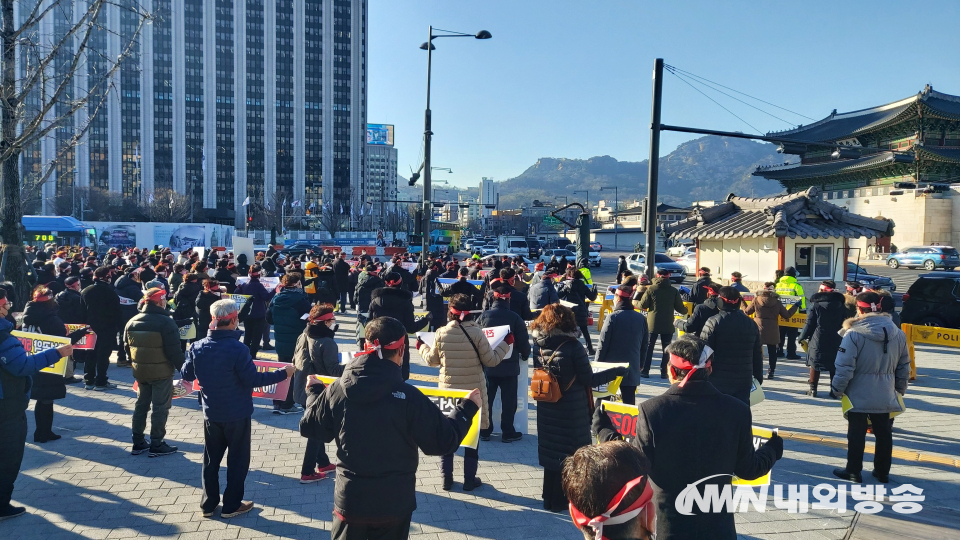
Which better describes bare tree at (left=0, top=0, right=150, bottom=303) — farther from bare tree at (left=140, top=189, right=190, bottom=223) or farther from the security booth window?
bare tree at (left=140, top=189, right=190, bottom=223)

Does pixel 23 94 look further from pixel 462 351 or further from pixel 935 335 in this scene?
pixel 935 335

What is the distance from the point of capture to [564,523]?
5062 millimetres

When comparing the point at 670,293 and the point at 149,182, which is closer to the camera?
the point at 670,293

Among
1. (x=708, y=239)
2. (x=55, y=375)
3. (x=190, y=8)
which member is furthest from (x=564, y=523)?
(x=190, y=8)

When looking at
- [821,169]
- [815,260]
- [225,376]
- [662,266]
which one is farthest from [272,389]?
[821,169]

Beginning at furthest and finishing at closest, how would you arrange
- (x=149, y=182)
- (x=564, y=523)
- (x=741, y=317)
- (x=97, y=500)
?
(x=149, y=182) < (x=741, y=317) < (x=97, y=500) < (x=564, y=523)

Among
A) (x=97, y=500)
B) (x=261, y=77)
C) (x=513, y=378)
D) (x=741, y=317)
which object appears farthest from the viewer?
(x=261, y=77)

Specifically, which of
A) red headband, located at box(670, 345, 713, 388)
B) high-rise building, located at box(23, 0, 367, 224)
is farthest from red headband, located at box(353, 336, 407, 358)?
high-rise building, located at box(23, 0, 367, 224)

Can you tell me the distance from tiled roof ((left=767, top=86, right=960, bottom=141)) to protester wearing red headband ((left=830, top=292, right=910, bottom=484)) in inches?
1524

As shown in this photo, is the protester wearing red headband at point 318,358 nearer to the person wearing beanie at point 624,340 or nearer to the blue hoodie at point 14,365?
the blue hoodie at point 14,365

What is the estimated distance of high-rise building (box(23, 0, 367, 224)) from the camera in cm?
10969

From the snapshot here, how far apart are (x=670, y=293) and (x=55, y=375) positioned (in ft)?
28.8

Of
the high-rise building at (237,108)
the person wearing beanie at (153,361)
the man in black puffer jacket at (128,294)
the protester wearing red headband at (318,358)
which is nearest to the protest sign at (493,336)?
the protester wearing red headband at (318,358)

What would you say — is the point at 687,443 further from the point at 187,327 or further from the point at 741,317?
the point at 187,327
